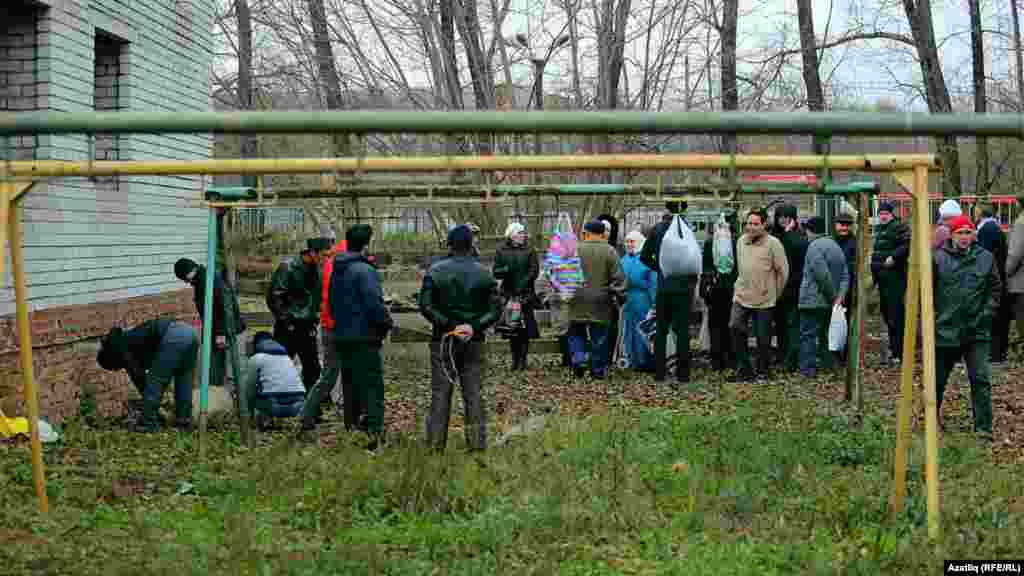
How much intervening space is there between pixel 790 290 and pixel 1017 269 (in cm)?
266

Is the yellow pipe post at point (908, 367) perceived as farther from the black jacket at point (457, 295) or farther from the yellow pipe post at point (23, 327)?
the yellow pipe post at point (23, 327)

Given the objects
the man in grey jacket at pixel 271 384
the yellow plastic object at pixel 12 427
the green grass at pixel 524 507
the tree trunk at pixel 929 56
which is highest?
the tree trunk at pixel 929 56

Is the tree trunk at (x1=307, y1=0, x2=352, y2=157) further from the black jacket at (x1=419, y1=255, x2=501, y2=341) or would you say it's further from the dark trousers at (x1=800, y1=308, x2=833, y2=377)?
the black jacket at (x1=419, y1=255, x2=501, y2=341)

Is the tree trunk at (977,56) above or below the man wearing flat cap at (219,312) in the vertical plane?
above

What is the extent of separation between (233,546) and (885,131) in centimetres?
388

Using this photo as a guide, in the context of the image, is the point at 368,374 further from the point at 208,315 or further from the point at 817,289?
the point at 817,289

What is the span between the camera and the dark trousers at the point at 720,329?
1412 centimetres

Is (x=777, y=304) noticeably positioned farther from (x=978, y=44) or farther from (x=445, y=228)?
(x=978, y=44)

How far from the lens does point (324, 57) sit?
22.7 metres

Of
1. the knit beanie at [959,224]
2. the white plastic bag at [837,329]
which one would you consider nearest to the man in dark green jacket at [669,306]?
the white plastic bag at [837,329]

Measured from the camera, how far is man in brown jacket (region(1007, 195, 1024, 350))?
13.9 meters

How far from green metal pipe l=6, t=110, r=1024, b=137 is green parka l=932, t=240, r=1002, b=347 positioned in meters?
3.42

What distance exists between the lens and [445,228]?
2016 centimetres

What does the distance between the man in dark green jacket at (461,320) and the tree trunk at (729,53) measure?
52.3 ft
